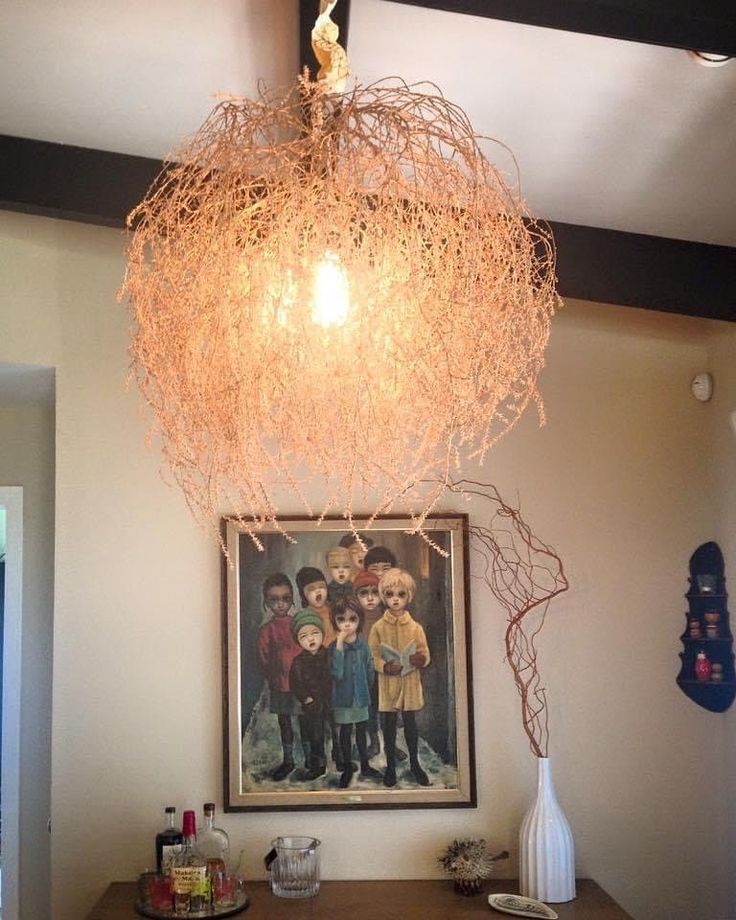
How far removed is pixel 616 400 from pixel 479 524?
0.61 m

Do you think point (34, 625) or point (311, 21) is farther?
point (34, 625)

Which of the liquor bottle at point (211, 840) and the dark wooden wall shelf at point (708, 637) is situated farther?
the dark wooden wall shelf at point (708, 637)

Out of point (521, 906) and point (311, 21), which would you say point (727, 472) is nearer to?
point (521, 906)

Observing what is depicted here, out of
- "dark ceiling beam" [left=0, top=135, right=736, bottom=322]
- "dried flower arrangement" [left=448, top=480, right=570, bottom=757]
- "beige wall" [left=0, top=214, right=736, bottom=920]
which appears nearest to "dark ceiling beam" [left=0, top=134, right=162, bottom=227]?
"dark ceiling beam" [left=0, top=135, right=736, bottom=322]

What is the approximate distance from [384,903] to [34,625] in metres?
1.68

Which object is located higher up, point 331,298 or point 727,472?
point 331,298

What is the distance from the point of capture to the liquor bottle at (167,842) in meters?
3.09

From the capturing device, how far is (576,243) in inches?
121

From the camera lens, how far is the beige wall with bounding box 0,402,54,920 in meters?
3.84

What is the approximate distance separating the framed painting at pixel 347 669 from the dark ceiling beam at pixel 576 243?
877 mm

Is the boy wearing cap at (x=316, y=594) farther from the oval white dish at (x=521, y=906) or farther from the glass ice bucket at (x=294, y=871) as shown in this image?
the oval white dish at (x=521, y=906)

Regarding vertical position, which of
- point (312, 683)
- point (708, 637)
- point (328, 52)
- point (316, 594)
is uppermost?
point (328, 52)

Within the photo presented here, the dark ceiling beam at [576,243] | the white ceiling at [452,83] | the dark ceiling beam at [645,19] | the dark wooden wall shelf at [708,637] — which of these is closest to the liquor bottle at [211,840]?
the dark wooden wall shelf at [708,637]

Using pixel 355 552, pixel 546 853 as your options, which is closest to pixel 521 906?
pixel 546 853
